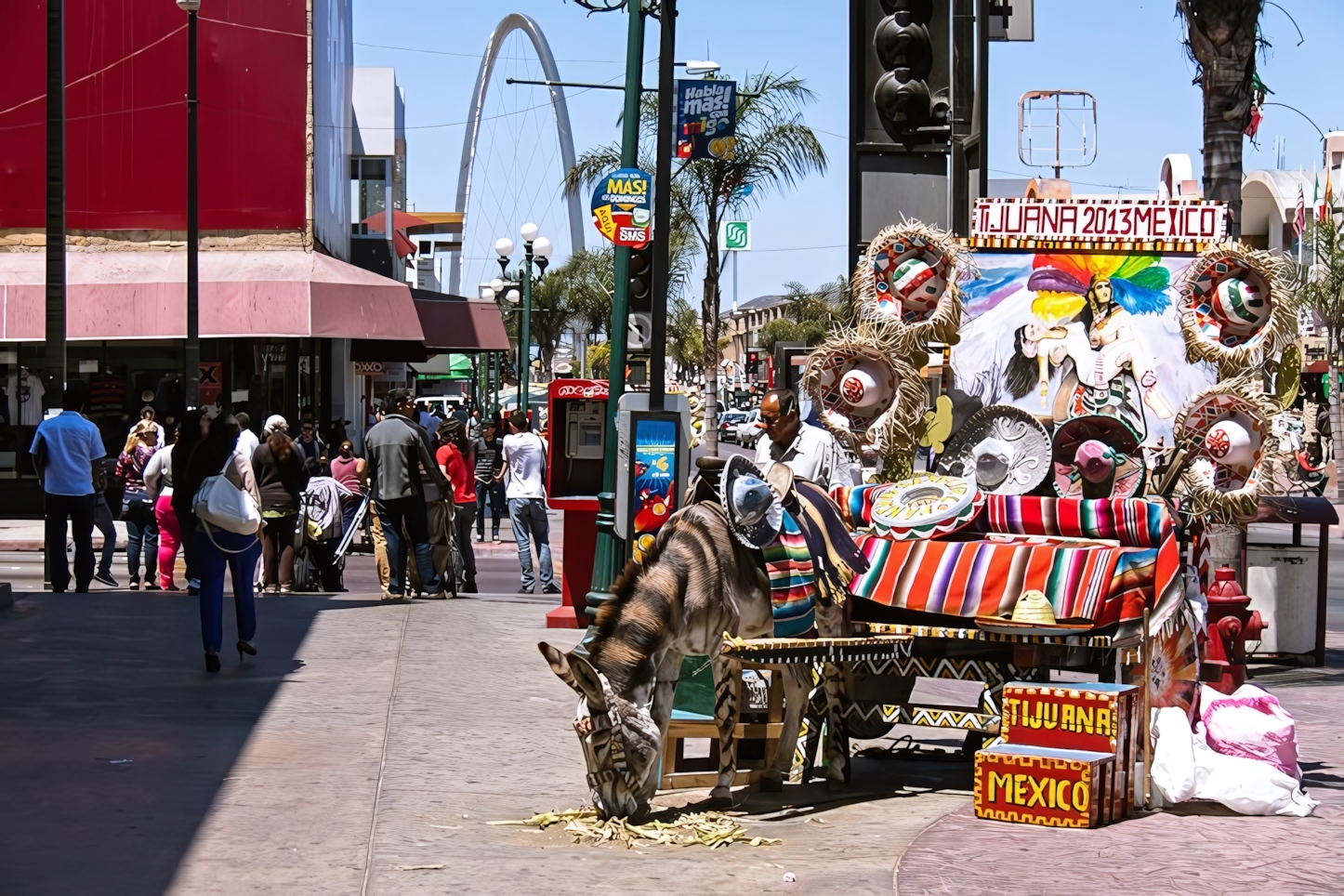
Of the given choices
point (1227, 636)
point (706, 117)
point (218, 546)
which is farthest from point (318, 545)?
point (1227, 636)

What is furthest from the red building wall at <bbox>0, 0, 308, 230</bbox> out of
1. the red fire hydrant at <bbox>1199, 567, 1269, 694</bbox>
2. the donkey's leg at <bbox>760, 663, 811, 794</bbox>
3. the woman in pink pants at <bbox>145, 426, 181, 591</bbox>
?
the donkey's leg at <bbox>760, 663, 811, 794</bbox>

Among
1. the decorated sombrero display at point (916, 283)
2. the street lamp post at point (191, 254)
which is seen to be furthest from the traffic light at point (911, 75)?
the street lamp post at point (191, 254)

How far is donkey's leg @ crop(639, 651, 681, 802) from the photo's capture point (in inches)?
276

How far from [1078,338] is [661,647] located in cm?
367

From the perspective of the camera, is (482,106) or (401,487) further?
(482,106)

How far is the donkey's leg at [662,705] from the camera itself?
7.02 m

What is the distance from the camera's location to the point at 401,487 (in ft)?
51.5

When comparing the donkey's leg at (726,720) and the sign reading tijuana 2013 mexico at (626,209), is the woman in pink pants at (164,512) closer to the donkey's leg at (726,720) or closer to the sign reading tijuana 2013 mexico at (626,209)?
the sign reading tijuana 2013 mexico at (626,209)

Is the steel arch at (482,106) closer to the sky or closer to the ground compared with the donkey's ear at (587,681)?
closer to the sky

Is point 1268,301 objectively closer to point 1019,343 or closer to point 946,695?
point 1019,343

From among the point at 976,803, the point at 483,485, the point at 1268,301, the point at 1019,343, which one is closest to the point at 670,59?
the point at 1019,343

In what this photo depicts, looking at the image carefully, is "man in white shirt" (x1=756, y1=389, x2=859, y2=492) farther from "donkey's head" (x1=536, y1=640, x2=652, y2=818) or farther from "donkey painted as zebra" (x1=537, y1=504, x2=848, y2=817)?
"donkey's head" (x1=536, y1=640, x2=652, y2=818)

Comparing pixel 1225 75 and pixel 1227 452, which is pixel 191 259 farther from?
pixel 1227 452

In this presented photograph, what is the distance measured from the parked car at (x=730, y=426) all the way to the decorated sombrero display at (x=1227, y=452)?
6225cm
